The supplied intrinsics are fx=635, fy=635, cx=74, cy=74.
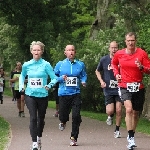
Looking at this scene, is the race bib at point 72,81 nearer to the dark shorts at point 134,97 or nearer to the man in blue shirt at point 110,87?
the dark shorts at point 134,97

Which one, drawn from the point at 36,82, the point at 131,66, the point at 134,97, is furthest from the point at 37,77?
the point at 134,97

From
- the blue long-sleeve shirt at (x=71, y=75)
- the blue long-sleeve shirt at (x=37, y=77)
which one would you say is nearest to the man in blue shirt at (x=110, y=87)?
the blue long-sleeve shirt at (x=71, y=75)

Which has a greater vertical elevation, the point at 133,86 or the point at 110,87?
the point at 133,86

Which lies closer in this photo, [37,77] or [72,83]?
[37,77]

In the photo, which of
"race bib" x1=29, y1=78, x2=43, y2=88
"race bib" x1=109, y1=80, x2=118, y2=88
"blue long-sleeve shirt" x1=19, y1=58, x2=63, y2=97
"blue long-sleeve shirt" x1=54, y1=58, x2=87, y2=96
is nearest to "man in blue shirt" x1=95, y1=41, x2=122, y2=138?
"race bib" x1=109, y1=80, x2=118, y2=88

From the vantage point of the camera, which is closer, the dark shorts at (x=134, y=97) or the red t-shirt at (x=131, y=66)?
the red t-shirt at (x=131, y=66)

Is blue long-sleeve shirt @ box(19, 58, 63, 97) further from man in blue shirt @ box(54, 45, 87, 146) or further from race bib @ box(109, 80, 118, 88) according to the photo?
race bib @ box(109, 80, 118, 88)

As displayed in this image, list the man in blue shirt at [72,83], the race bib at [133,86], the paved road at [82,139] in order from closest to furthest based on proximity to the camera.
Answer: the race bib at [133,86], the paved road at [82,139], the man in blue shirt at [72,83]

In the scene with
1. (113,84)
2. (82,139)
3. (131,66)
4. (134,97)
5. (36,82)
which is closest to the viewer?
(36,82)

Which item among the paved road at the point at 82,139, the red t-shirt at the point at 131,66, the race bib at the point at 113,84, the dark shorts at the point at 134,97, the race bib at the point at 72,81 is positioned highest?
the red t-shirt at the point at 131,66

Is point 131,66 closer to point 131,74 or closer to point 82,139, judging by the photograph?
point 131,74

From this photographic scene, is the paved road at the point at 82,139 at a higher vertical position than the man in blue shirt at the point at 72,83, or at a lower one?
lower

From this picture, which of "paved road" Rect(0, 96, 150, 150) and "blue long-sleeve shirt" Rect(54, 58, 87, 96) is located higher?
"blue long-sleeve shirt" Rect(54, 58, 87, 96)

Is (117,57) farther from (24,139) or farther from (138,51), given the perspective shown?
(24,139)
